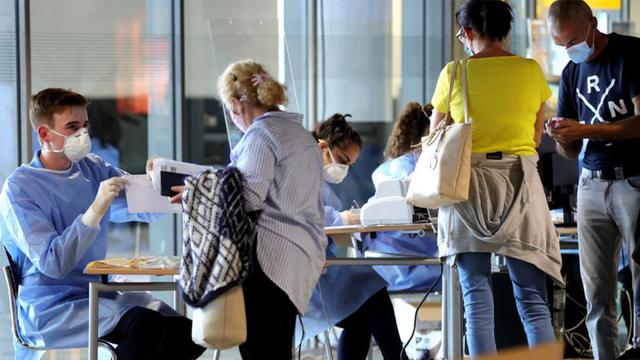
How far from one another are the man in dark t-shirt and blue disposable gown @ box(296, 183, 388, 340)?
91 cm

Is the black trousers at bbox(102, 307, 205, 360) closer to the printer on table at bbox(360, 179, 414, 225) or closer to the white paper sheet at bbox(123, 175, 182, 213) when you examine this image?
the white paper sheet at bbox(123, 175, 182, 213)

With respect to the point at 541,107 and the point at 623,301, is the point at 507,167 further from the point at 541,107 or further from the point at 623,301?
the point at 623,301

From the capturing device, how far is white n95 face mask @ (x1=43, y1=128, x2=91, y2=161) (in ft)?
13.0

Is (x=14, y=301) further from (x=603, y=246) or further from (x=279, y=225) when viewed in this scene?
(x=603, y=246)

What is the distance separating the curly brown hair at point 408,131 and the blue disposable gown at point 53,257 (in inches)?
77.8

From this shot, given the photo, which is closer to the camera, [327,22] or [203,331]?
[203,331]

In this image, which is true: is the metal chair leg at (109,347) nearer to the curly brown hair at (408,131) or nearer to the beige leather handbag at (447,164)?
the beige leather handbag at (447,164)

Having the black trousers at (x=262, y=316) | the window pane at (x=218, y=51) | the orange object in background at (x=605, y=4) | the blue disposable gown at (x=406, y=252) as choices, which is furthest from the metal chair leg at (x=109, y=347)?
the orange object in background at (x=605, y=4)

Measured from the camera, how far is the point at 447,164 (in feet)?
11.5

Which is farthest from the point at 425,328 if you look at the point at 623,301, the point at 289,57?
the point at 289,57

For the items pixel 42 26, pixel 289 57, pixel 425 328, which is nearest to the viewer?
pixel 425 328

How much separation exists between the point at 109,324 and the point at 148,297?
Result: 0.31 metres

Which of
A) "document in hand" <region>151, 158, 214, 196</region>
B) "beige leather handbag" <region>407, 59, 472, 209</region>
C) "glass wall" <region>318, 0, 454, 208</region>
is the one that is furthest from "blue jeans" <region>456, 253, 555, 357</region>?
"glass wall" <region>318, 0, 454, 208</region>

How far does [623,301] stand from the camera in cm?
580
